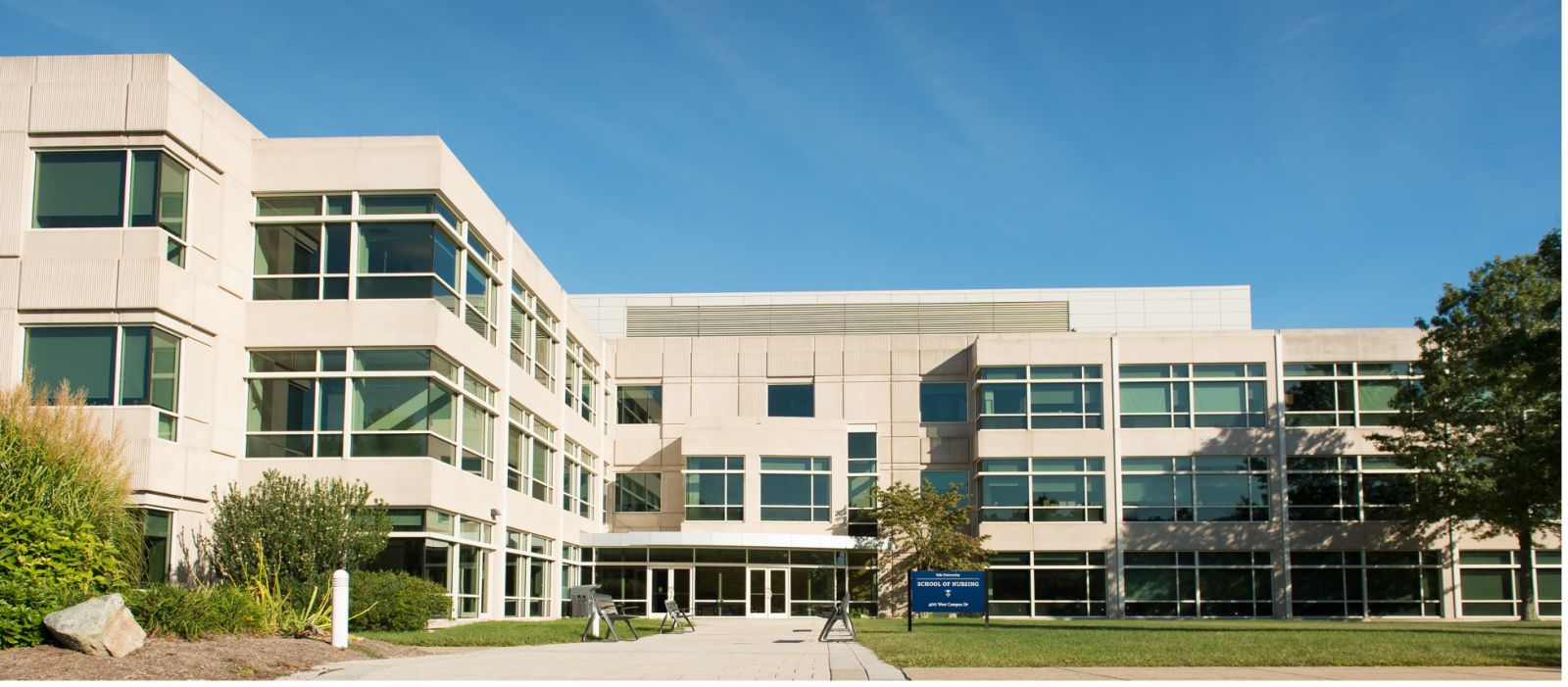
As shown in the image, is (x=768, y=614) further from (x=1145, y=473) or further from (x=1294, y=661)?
(x=1294, y=661)

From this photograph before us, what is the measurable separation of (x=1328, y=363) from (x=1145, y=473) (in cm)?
670

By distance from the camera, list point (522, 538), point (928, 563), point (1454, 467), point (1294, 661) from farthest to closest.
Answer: point (928, 563)
point (1454, 467)
point (522, 538)
point (1294, 661)

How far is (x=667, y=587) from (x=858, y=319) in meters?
14.5

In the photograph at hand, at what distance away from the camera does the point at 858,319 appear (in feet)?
178

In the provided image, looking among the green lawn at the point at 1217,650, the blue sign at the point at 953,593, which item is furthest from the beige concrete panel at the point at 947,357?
the green lawn at the point at 1217,650

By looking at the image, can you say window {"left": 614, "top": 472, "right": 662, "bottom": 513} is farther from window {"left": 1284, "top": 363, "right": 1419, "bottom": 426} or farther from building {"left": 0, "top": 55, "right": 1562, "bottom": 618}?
window {"left": 1284, "top": 363, "right": 1419, "bottom": 426}

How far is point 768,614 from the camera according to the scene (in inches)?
1735

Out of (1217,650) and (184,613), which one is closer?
(184,613)

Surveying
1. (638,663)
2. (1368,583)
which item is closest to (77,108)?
(638,663)

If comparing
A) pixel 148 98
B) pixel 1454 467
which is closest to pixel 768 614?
pixel 1454 467

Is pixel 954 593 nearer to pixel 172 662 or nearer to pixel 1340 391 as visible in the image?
pixel 172 662

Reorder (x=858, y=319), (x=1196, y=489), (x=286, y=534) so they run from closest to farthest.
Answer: (x=286, y=534) < (x=1196, y=489) < (x=858, y=319)

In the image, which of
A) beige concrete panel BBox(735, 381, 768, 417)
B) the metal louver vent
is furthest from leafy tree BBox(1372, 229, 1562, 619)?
beige concrete panel BBox(735, 381, 768, 417)

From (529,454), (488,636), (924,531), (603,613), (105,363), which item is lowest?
(488,636)
